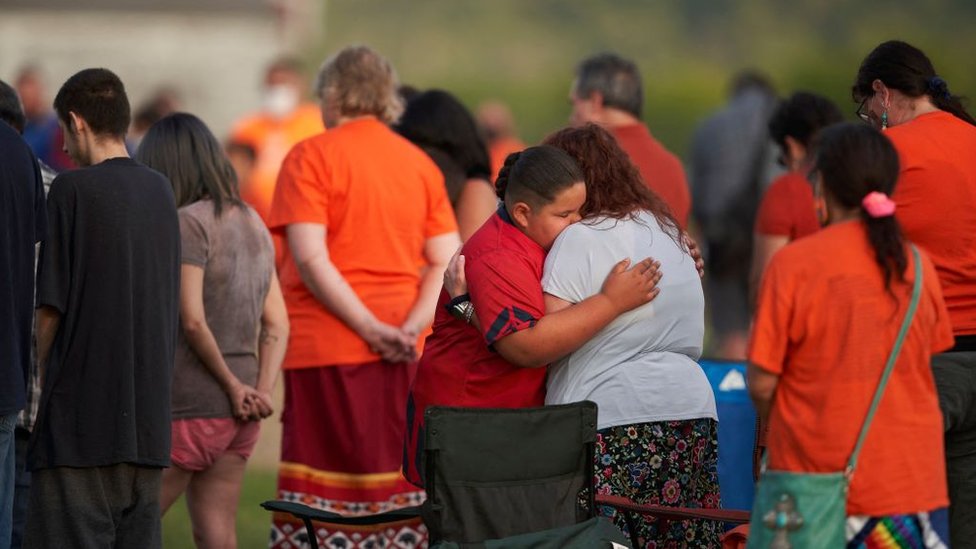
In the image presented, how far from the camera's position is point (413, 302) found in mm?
5840

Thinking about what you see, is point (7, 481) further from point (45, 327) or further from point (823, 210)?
point (823, 210)

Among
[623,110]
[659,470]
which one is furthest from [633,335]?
[623,110]

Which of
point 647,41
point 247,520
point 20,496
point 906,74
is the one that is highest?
point 647,41

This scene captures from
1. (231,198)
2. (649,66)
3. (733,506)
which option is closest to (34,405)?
(231,198)

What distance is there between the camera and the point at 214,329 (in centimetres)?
512

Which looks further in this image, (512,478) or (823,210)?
(512,478)

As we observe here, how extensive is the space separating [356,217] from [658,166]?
131 centimetres

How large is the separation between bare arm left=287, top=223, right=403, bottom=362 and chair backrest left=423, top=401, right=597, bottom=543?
5.62 ft

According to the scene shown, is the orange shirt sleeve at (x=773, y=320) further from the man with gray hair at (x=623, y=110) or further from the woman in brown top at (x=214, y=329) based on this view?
the man with gray hair at (x=623, y=110)

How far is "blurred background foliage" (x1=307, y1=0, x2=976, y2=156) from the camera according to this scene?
78.3ft

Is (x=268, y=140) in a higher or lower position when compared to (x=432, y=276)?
higher

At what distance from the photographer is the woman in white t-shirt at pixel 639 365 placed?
4.13 meters

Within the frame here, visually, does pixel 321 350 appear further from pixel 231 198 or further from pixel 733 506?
pixel 733 506

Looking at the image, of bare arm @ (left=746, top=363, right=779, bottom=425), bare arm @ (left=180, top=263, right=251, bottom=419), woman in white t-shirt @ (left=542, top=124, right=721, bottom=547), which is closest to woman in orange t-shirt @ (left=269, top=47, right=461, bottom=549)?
bare arm @ (left=180, top=263, right=251, bottom=419)
